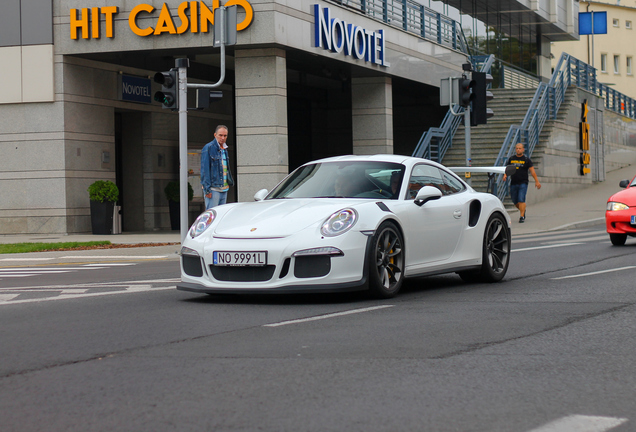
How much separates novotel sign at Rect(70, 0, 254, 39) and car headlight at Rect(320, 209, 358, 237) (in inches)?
531

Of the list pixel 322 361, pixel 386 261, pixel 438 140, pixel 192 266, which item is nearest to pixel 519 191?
pixel 438 140

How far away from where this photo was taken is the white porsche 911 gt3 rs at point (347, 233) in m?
8.20

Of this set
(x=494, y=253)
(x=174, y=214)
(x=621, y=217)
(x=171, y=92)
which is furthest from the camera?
(x=174, y=214)

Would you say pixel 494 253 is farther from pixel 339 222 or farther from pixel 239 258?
pixel 239 258

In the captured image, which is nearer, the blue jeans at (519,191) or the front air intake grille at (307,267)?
the front air intake grille at (307,267)

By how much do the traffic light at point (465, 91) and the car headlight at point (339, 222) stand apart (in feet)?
39.8

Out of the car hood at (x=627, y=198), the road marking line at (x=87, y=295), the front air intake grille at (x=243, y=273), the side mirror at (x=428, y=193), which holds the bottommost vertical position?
the road marking line at (x=87, y=295)

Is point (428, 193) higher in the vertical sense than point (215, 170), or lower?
lower

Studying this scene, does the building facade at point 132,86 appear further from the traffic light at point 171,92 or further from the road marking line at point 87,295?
the road marking line at point 87,295

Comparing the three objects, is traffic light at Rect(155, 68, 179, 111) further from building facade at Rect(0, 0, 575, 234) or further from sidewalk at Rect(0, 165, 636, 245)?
building facade at Rect(0, 0, 575, 234)

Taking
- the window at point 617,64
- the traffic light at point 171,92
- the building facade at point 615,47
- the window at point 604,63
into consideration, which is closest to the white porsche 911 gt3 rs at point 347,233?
the traffic light at point 171,92

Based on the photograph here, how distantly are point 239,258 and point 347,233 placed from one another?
92 centimetres

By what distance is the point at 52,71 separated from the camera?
22.4m

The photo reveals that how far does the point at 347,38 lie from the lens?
24219 mm
